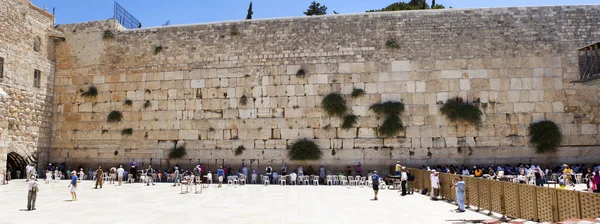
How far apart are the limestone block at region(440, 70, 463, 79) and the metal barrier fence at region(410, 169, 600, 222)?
6303mm

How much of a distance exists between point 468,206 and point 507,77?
7.97 metres

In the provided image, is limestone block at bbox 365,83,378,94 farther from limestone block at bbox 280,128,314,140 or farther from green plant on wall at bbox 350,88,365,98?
limestone block at bbox 280,128,314,140

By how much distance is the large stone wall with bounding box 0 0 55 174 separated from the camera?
15883mm

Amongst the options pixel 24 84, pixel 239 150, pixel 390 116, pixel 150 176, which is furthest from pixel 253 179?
pixel 24 84

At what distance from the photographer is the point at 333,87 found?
16.5 meters

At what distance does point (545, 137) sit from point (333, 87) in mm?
7959

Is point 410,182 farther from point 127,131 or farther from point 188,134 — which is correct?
point 127,131

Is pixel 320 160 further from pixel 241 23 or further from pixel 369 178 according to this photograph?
pixel 241 23

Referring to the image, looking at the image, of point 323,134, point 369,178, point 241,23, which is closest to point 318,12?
point 241,23

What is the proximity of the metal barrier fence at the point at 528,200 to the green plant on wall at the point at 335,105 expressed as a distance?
19.9 ft

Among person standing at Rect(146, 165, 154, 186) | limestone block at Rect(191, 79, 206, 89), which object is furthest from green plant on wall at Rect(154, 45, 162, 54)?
person standing at Rect(146, 165, 154, 186)

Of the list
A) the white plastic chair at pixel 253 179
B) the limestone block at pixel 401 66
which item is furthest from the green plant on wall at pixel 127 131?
the limestone block at pixel 401 66

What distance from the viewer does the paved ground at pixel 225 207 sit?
315 inches

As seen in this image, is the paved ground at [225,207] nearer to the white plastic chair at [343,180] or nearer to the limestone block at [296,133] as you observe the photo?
the white plastic chair at [343,180]
